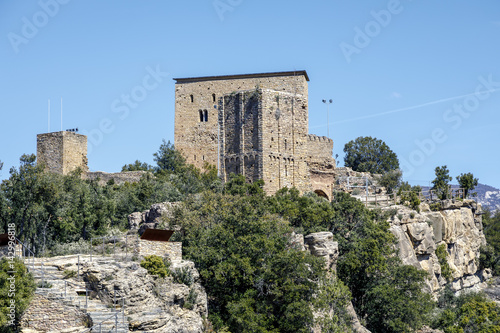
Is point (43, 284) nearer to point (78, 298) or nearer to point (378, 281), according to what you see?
point (78, 298)

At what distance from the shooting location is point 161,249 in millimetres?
31547

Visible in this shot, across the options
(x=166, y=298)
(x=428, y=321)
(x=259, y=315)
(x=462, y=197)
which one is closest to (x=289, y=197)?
(x=428, y=321)

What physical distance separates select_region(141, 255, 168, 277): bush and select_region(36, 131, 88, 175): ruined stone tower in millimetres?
27600

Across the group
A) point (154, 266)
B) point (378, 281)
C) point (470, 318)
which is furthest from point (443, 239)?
point (154, 266)

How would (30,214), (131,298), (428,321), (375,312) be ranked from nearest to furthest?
(131,298) < (30,214) < (375,312) < (428,321)

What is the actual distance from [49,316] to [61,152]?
3250 centimetres

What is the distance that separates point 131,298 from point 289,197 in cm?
1934

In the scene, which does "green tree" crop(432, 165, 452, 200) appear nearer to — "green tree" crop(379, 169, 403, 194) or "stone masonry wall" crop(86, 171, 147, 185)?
"green tree" crop(379, 169, 403, 194)

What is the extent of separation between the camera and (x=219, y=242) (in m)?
34.2

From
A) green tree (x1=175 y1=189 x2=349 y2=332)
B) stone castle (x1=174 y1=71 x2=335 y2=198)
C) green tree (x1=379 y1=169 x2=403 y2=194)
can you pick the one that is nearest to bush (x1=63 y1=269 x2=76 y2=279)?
green tree (x1=175 y1=189 x2=349 y2=332)

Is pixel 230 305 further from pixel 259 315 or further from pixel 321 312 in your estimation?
pixel 321 312

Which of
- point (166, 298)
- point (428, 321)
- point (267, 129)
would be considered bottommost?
point (428, 321)

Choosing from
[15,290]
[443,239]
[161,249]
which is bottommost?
[15,290]

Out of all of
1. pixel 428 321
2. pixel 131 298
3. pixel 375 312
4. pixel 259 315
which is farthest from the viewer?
pixel 428 321
